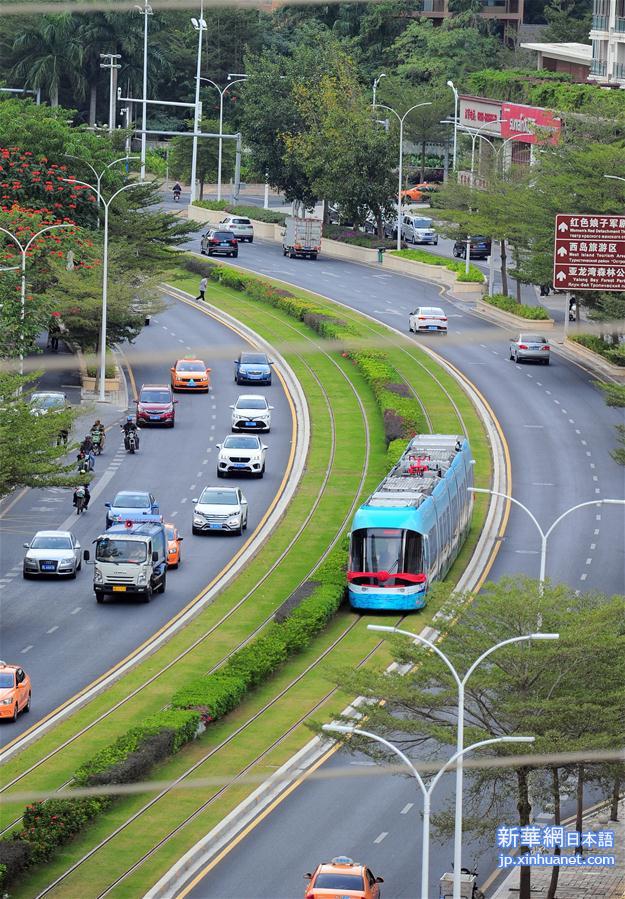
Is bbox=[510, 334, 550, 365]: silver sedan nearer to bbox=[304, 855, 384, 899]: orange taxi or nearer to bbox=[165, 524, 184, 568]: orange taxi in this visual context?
bbox=[165, 524, 184, 568]: orange taxi

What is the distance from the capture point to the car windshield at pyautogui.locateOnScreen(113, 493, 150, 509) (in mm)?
72062

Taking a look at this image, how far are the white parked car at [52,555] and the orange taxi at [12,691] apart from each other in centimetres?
1424

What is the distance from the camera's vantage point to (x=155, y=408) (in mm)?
91875

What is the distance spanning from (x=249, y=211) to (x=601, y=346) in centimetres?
5780

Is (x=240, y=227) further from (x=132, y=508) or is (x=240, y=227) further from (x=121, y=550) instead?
(x=121, y=550)

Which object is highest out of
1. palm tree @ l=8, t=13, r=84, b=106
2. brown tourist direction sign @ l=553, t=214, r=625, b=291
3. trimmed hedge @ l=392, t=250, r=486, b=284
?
palm tree @ l=8, t=13, r=84, b=106

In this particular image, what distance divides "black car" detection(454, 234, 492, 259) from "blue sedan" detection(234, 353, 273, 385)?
4103cm

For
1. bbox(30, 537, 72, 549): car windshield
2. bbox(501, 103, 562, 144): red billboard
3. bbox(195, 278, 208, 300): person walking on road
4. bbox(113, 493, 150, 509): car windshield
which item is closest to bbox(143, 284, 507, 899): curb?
bbox(113, 493, 150, 509): car windshield

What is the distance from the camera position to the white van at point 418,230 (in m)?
151

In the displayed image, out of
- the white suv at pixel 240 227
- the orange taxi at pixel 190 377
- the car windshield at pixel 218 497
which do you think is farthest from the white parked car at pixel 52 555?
the white suv at pixel 240 227

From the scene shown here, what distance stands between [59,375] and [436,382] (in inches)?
814

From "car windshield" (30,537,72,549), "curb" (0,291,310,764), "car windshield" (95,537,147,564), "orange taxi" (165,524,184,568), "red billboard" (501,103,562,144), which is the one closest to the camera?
"curb" (0,291,310,764)

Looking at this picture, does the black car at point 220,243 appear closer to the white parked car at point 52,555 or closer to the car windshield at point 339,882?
the white parked car at point 52,555

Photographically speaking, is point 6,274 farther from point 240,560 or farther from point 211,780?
point 211,780
